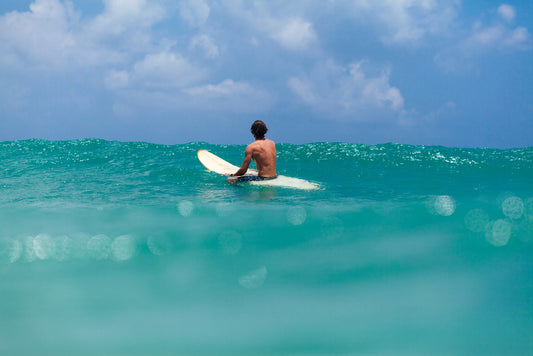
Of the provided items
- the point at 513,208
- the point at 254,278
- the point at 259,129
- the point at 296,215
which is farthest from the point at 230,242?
the point at 513,208

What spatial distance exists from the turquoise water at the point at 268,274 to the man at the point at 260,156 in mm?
1253

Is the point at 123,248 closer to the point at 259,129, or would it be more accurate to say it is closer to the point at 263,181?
the point at 263,181

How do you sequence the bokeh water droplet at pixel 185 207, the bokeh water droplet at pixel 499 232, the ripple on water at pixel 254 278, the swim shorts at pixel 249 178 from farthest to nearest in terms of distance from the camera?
the swim shorts at pixel 249 178 < the bokeh water droplet at pixel 185 207 < the bokeh water droplet at pixel 499 232 < the ripple on water at pixel 254 278

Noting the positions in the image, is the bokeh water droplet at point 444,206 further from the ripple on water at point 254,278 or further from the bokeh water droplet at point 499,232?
the ripple on water at point 254,278

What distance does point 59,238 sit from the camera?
455 centimetres

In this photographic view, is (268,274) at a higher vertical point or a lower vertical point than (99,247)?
Result: lower

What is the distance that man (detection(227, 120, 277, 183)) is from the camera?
23.6 feet

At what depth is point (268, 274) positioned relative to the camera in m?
4.05

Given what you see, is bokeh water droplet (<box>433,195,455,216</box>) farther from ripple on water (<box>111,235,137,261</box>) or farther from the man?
ripple on water (<box>111,235,137,261</box>)

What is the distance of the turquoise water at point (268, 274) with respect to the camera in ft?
11.0

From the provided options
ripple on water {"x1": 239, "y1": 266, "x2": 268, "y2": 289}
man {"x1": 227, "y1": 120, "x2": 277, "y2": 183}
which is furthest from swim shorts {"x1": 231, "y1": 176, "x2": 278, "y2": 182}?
ripple on water {"x1": 239, "y1": 266, "x2": 268, "y2": 289}

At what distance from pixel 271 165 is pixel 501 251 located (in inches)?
160

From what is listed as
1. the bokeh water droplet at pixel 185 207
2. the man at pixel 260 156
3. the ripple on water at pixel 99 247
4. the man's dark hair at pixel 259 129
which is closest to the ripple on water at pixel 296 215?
the bokeh water droplet at pixel 185 207

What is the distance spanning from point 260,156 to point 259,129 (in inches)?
19.7
